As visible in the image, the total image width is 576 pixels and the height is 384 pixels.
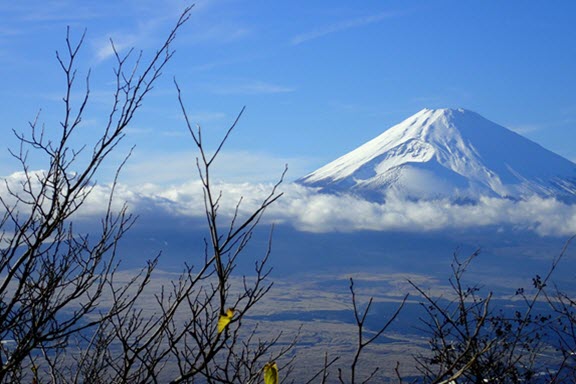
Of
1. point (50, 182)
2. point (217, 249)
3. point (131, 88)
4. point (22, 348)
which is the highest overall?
point (131, 88)

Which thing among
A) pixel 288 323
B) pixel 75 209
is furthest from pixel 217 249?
pixel 288 323

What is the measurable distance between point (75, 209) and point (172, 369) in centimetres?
10210

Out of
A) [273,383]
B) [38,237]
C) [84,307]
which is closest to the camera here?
[273,383]

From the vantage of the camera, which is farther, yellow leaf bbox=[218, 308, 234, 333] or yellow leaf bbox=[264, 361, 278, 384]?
yellow leaf bbox=[218, 308, 234, 333]

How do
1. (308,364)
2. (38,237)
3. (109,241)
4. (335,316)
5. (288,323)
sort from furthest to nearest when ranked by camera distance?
(335,316) < (288,323) < (308,364) < (109,241) < (38,237)

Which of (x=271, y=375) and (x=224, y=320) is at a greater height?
(x=224, y=320)

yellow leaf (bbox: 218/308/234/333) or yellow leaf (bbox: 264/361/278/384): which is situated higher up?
yellow leaf (bbox: 218/308/234/333)

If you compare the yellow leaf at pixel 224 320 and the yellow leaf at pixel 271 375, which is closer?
the yellow leaf at pixel 271 375

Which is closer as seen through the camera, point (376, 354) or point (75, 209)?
point (75, 209)

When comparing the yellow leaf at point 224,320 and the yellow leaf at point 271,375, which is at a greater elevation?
the yellow leaf at point 224,320

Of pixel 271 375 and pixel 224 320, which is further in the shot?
pixel 224 320

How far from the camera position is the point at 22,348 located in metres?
4.00

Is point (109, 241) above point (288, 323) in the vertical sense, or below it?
above

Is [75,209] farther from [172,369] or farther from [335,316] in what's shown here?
[335,316]
